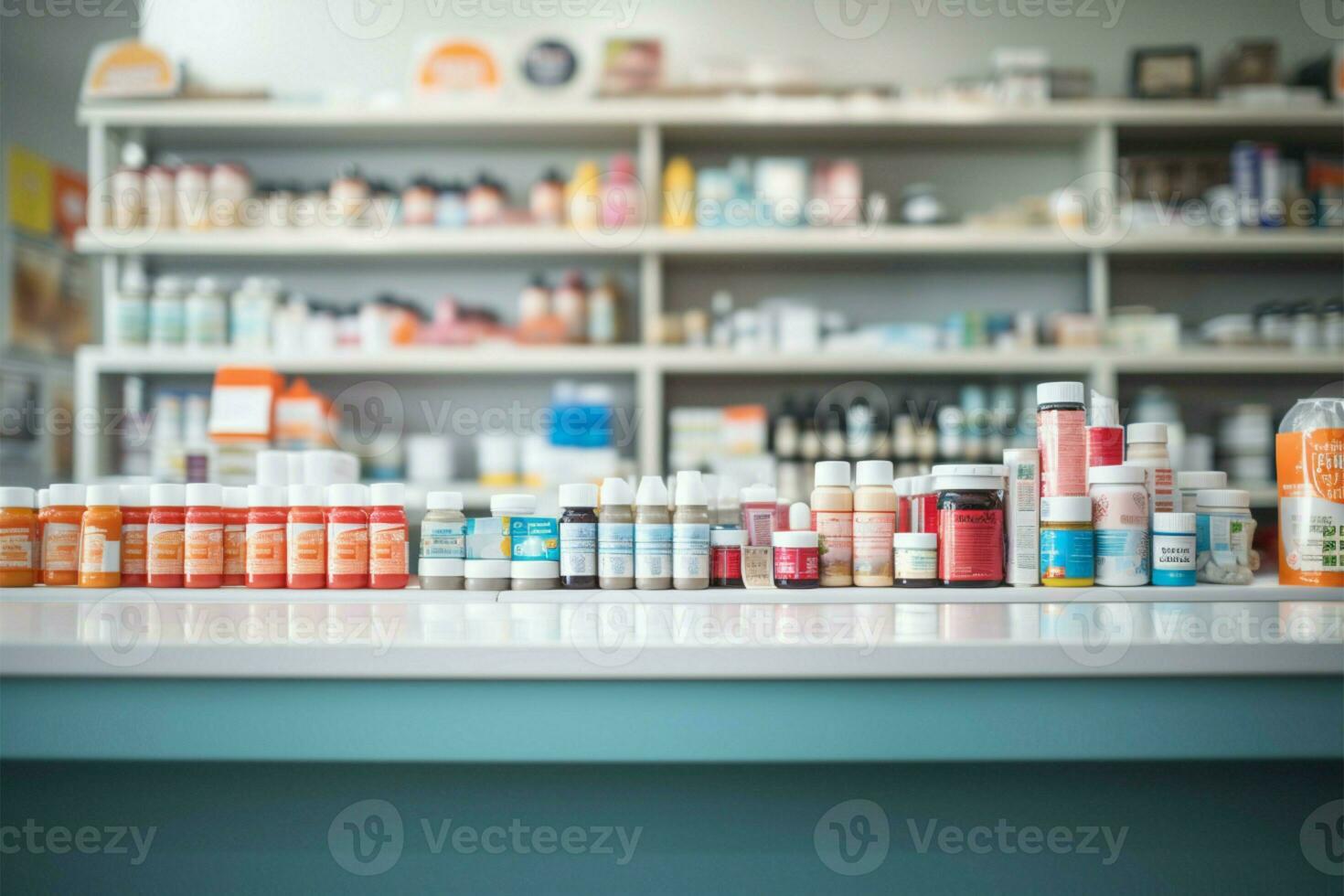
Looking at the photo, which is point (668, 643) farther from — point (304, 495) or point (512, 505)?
point (304, 495)

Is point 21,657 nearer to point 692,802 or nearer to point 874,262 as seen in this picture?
point 692,802

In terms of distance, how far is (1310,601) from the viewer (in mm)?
1237

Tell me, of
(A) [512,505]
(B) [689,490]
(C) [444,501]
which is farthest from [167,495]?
(B) [689,490]

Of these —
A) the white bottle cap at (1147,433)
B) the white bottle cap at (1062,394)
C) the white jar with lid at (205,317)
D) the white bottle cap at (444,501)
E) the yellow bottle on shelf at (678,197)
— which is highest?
the yellow bottle on shelf at (678,197)

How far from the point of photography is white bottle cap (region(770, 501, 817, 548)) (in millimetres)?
1320

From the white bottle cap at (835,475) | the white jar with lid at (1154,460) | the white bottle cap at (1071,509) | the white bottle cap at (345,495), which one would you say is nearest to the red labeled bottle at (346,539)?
the white bottle cap at (345,495)

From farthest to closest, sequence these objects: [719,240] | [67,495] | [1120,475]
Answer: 1. [719,240]
2. [67,495]
3. [1120,475]

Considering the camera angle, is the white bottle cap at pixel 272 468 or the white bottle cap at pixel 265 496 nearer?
the white bottle cap at pixel 265 496

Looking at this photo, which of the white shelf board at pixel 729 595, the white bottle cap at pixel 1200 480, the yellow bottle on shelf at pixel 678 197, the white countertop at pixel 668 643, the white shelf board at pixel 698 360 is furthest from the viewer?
the yellow bottle on shelf at pixel 678 197

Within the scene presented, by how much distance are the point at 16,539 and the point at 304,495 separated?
0.45m

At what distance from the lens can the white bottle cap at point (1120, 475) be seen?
1.26 meters

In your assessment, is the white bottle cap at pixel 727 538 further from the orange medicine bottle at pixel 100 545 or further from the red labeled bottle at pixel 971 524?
the orange medicine bottle at pixel 100 545

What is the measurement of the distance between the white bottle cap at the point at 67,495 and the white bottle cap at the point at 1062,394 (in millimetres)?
1385

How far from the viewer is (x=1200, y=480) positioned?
4.73 feet
